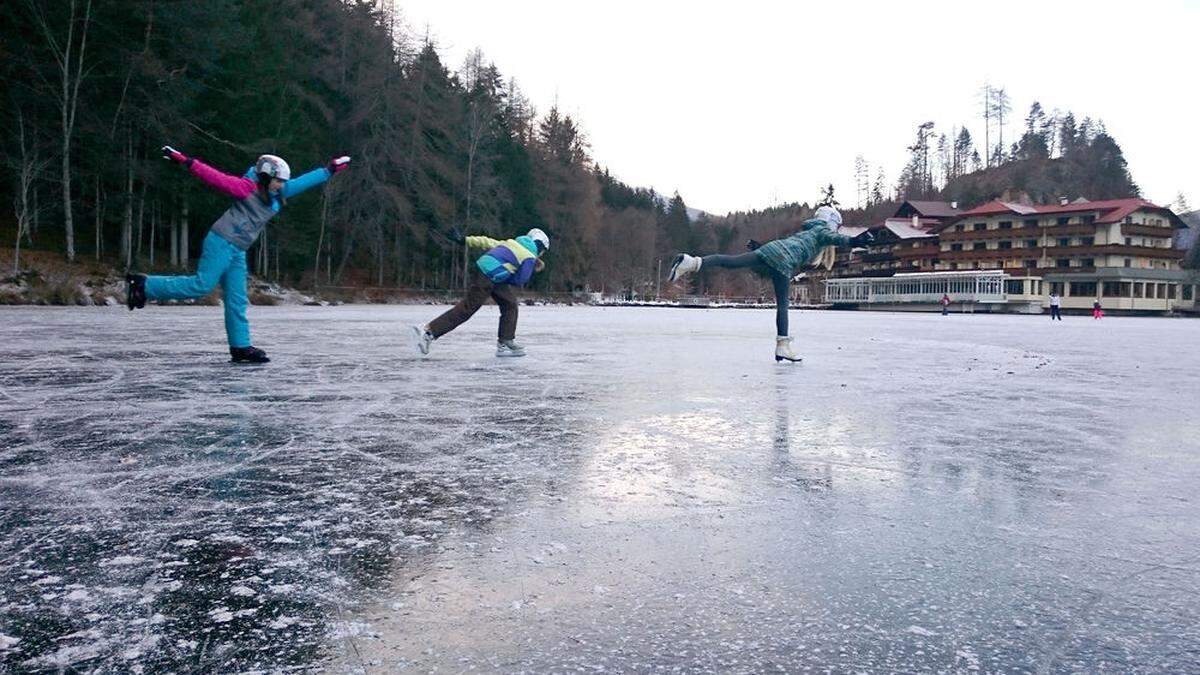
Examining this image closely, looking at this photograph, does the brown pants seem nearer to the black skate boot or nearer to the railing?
the black skate boot

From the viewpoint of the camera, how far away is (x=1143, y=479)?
322 cm

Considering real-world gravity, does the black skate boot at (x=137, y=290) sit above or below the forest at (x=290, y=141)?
below

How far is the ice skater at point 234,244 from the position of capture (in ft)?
22.4

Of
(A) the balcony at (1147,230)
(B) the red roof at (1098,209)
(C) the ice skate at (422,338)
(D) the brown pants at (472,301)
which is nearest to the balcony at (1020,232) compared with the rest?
(B) the red roof at (1098,209)

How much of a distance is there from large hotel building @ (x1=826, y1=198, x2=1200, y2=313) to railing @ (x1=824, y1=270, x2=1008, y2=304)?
0.30 feet

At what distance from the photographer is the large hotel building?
6144 cm

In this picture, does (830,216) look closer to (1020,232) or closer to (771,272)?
Answer: (771,272)

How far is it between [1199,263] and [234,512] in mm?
98863

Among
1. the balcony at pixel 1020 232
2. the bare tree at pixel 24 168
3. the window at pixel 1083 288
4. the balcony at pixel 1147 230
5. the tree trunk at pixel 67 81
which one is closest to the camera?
the bare tree at pixel 24 168

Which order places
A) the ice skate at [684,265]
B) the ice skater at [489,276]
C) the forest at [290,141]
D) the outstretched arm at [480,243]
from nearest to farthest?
the outstretched arm at [480,243], the ice skater at [489,276], the ice skate at [684,265], the forest at [290,141]

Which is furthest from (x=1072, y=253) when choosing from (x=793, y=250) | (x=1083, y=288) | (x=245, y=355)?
(x=245, y=355)

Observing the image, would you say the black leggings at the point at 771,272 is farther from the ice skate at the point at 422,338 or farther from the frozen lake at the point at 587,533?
the frozen lake at the point at 587,533

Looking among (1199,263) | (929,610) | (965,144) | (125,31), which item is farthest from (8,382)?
(965,144)

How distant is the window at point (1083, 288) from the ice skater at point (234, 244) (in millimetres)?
68797
